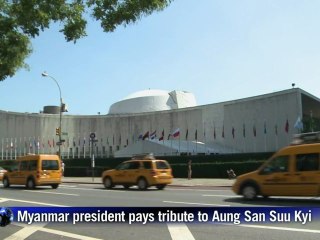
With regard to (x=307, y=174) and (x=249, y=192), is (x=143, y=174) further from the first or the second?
(x=307, y=174)

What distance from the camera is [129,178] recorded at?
1015 inches

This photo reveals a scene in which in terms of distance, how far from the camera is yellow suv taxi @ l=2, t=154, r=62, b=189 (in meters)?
26.9

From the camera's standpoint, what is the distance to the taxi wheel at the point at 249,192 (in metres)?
16.7

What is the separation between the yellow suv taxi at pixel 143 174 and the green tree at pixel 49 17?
1439 centimetres

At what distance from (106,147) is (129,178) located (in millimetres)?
66417

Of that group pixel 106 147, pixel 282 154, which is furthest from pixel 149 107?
pixel 282 154

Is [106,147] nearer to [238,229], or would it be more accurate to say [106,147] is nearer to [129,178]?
[129,178]

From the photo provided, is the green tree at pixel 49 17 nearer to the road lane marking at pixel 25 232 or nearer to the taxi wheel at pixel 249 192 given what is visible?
the road lane marking at pixel 25 232

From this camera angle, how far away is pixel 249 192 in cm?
1683

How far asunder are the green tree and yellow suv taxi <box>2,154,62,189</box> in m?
16.2

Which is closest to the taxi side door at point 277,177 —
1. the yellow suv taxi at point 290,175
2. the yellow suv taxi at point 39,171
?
the yellow suv taxi at point 290,175

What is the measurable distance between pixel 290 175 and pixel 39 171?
1594 cm

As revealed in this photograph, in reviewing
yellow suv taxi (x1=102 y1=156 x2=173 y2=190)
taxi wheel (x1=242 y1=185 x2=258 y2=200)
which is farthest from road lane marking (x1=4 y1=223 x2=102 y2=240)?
yellow suv taxi (x1=102 y1=156 x2=173 y2=190)

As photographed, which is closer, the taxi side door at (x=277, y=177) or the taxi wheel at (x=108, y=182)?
the taxi side door at (x=277, y=177)
